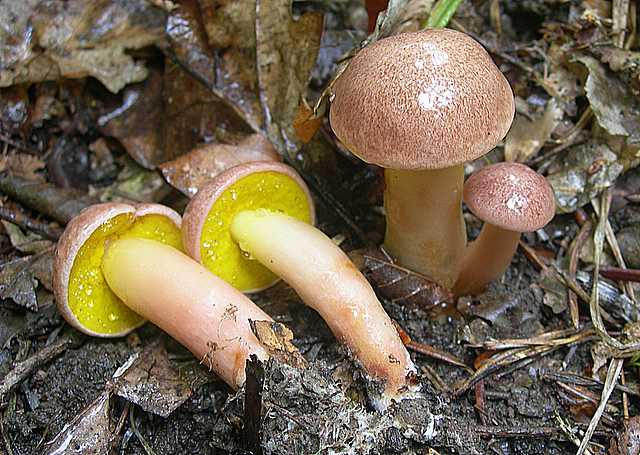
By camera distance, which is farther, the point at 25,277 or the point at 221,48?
the point at 221,48

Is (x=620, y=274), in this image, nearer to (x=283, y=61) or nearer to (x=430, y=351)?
(x=430, y=351)

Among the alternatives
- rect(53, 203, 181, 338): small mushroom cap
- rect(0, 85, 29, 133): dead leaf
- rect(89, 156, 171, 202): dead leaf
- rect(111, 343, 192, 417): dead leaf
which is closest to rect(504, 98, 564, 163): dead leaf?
rect(53, 203, 181, 338): small mushroom cap

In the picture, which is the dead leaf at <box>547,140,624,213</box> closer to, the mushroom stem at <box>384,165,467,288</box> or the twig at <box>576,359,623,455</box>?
the mushroom stem at <box>384,165,467,288</box>

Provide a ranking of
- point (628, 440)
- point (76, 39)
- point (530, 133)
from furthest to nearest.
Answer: point (76, 39), point (530, 133), point (628, 440)

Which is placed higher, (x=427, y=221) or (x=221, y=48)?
(x=221, y=48)

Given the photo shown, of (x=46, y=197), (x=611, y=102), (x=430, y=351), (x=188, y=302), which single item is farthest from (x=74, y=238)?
(x=611, y=102)

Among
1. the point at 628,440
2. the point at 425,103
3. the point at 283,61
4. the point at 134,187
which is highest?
the point at 425,103

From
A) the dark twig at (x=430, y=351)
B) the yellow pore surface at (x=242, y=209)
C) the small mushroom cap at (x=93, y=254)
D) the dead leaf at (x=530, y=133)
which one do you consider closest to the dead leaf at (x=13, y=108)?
the small mushroom cap at (x=93, y=254)

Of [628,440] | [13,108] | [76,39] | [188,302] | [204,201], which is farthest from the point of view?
[76,39]

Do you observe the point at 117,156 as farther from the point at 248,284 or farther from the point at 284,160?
the point at 248,284
